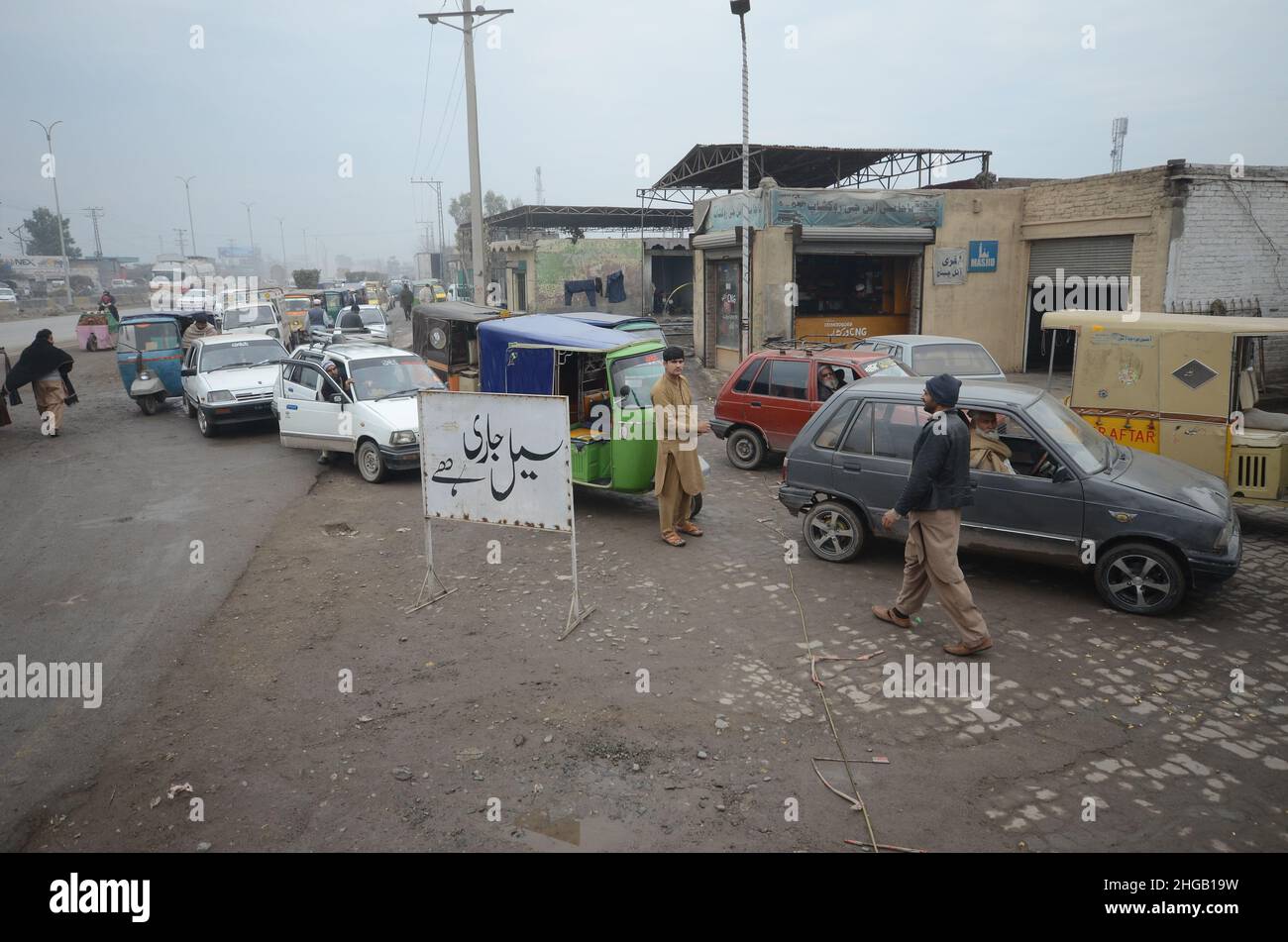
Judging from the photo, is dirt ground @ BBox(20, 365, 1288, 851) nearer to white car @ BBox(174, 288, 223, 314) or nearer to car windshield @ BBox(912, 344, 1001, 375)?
car windshield @ BBox(912, 344, 1001, 375)

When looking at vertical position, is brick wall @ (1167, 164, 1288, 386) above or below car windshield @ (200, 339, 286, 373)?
above

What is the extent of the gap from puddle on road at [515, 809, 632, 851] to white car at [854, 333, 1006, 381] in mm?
9318

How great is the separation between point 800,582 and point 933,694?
211 cm

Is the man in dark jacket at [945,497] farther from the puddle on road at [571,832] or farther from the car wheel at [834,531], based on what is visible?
the puddle on road at [571,832]

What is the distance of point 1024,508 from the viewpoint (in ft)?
22.0

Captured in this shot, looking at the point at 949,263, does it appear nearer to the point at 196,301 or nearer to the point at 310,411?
the point at 310,411

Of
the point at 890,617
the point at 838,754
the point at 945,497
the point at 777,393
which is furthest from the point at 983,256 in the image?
the point at 838,754

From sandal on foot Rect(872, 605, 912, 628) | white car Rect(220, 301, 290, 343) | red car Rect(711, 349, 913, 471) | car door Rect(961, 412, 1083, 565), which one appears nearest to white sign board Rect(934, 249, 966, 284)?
red car Rect(711, 349, 913, 471)

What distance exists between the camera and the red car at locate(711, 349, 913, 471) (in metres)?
10.7

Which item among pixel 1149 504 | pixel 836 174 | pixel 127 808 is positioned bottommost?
pixel 127 808

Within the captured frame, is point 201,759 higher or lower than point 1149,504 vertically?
lower
